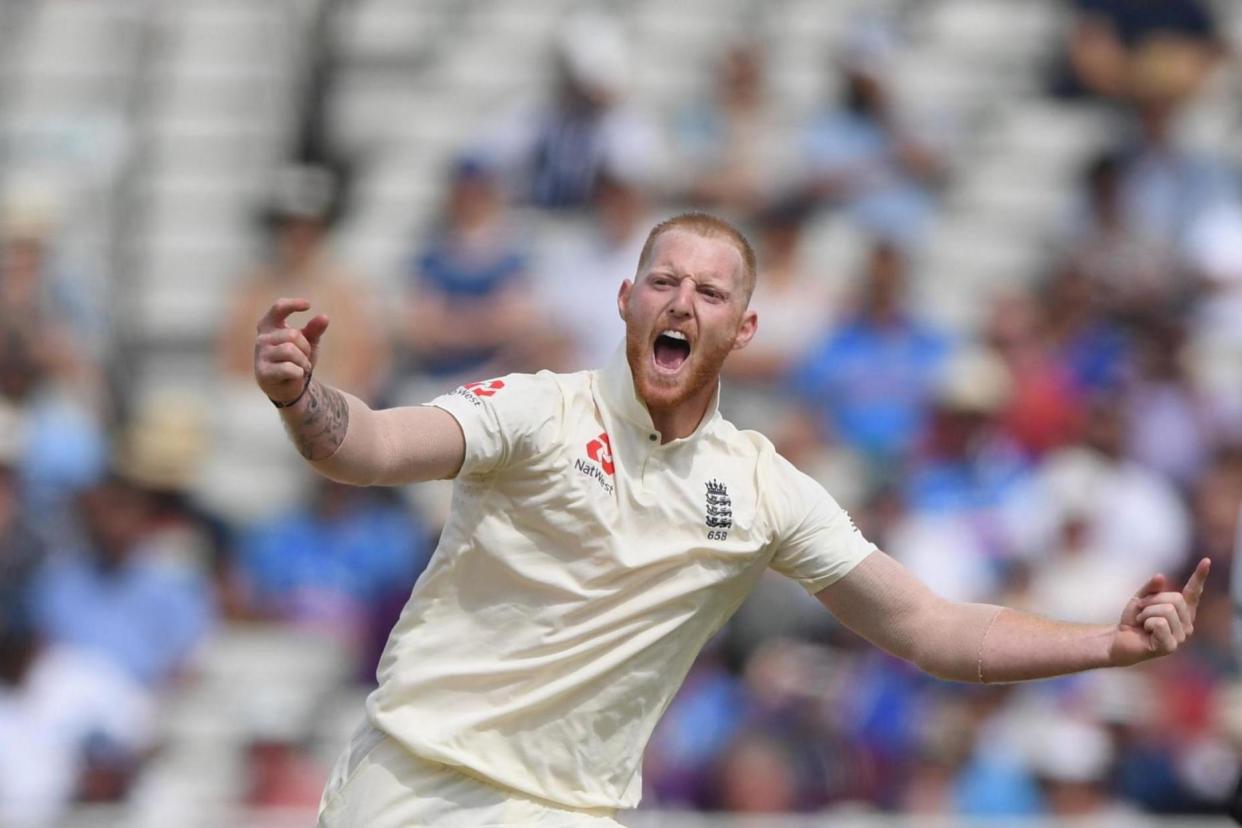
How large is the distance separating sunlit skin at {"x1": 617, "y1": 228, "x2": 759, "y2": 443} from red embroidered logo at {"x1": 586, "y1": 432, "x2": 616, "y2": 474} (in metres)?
0.14

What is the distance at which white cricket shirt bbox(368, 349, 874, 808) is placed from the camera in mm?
4742

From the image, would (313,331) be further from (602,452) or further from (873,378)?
(873,378)

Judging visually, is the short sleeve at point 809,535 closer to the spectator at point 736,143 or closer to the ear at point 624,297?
the ear at point 624,297

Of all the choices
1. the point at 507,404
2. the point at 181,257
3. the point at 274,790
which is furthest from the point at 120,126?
the point at 507,404

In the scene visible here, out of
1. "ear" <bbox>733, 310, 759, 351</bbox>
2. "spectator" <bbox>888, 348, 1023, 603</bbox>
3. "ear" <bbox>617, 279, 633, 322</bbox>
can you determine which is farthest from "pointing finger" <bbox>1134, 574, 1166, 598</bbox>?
"spectator" <bbox>888, 348, 1023, 603</bbox>

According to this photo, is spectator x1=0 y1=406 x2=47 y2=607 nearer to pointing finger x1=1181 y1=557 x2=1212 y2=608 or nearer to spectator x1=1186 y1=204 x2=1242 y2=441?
spectator x1=1186 y1=204 x2=1242 y2=441

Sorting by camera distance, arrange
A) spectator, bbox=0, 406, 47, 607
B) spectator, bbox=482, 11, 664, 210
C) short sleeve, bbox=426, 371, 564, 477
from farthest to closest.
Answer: spectator, bbox=482, 11, 664, 210 < spectator, bbox=0, 406, 47, 607 < short sleeve, bbox=426, 371, 564, 477

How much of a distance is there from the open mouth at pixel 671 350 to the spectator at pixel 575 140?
19.0 feet

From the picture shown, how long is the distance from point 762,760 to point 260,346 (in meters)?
5.01

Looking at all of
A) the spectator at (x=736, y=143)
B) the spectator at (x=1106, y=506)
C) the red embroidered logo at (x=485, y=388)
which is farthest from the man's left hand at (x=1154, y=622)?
the spectator at (x=736, y=143)

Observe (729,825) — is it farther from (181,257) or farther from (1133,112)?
(181,257)

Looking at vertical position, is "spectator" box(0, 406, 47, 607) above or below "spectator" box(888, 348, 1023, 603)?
below

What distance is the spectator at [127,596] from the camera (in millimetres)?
9656

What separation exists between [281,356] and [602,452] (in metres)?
0.92
